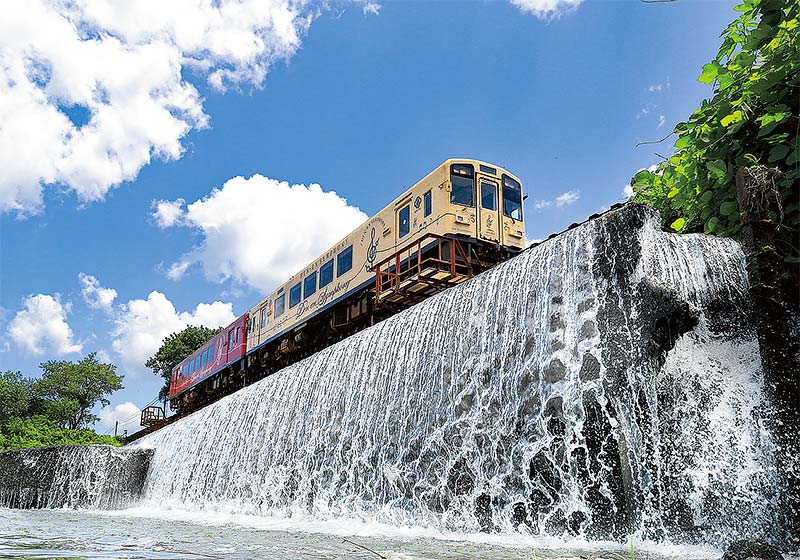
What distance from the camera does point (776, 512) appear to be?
18.5 ft

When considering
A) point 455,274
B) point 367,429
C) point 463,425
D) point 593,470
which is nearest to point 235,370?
point 455,274

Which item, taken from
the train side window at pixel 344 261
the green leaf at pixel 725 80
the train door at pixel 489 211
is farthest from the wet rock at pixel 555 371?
the train side window at pixel 344 261

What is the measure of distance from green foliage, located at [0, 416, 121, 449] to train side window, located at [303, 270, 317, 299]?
23.3 m

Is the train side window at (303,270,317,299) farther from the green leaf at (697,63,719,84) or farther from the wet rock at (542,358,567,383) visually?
the green leaf at (697,63,719,84)

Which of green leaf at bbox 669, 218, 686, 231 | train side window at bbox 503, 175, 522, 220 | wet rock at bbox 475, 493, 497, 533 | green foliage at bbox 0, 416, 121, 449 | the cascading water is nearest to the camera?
the cascading water

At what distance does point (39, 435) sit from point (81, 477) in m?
21.6

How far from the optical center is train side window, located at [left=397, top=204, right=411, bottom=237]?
50.2 feet

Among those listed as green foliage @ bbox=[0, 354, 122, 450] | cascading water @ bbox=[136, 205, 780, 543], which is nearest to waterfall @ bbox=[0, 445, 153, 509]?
cascading water @ bbox=[136, 205, 780, 543]

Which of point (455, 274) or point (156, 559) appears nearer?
point (156, 559)

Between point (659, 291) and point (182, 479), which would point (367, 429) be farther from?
point (182, 479)

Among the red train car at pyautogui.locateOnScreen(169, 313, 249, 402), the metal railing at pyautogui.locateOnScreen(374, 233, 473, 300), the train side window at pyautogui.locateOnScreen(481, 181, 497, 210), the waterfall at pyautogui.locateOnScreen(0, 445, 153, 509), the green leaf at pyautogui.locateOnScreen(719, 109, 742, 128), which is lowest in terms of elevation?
the waterfall at pyautogui.locateOnScreen(0, 445, 153, 509)

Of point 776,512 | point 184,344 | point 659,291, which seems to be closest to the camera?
point 776,512

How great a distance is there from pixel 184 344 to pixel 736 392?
1939 inches

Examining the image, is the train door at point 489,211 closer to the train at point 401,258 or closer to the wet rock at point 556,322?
the train at point 401,258
